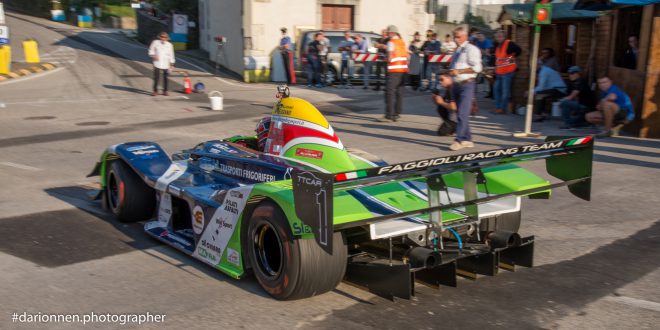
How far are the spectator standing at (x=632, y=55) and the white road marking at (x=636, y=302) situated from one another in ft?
31.0

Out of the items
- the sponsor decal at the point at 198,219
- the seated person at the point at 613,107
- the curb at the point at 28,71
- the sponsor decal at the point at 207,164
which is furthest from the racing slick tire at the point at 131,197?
the curb at the point at 28,71

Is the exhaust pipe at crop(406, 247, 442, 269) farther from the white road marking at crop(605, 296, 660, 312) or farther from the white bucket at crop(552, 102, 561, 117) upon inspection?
the white bucket at crop(552, 102, 561, 117)

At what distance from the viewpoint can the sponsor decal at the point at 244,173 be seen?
6.02 metres

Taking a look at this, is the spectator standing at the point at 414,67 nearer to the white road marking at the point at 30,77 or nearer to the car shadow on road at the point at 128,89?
the car shadow on road at the point at 128,89

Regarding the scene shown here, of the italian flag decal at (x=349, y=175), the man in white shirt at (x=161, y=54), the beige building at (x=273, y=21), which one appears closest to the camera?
the italian flag decal at (x=349, y=175)

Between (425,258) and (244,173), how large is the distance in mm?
2288

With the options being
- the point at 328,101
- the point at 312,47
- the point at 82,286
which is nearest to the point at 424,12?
the point at 312,47

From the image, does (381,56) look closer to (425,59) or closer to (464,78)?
(425,59)

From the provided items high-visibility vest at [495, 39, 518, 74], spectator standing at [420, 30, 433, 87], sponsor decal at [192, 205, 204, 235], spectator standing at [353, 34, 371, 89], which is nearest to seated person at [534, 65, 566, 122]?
high-visibility vest at [495, 39, 518, 74]

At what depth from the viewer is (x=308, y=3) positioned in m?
23.8

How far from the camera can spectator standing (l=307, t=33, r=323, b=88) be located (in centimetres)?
2086

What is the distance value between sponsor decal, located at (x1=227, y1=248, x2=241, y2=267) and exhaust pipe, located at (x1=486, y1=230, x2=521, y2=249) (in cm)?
197

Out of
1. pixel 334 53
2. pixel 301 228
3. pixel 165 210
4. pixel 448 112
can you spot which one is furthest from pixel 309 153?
pixel 334 53

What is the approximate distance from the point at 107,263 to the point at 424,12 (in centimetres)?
2202
